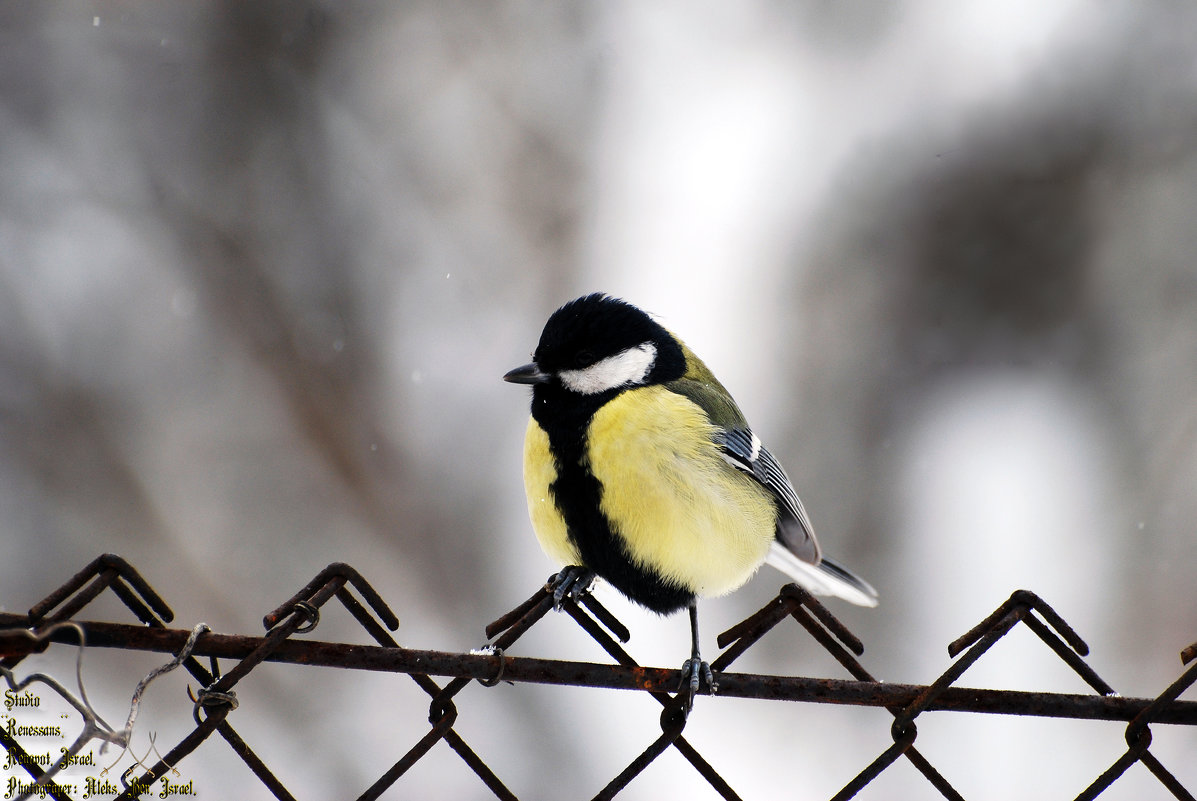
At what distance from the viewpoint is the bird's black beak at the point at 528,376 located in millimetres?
1843

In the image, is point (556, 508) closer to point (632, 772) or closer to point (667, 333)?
point (667, 333)

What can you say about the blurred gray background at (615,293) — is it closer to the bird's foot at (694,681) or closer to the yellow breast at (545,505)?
the yellow breast at (545,505)

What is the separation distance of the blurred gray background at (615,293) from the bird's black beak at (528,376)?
1.46m

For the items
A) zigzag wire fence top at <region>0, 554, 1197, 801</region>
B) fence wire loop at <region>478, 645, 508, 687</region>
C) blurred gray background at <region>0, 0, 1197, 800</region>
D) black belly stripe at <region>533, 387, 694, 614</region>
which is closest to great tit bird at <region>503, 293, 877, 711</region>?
black belly stripe at <region>533, 387, 694, 614</region>

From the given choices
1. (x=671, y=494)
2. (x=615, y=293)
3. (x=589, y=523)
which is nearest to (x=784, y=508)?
(x=671, y=494)

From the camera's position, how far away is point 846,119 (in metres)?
3.86

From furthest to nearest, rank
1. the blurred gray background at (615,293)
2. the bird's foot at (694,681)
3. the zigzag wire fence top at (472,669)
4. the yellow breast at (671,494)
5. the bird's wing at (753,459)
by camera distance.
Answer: the blurred gray background at (615,293), the bird's wing at (753,459), the yellow breast at (671,494), the bird's foot at (694,681), the zigzag wire fence top at (472,669)

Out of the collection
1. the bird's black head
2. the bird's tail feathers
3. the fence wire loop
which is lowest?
the bird's tail feathers

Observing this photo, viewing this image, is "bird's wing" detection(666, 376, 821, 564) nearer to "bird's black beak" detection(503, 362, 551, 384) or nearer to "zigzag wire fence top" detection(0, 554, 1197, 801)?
"bird's black beak" detection(503, 362, 551, 384)

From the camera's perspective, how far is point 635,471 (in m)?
1.69

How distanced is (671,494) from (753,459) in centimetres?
39

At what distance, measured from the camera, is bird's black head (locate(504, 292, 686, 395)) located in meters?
1.88

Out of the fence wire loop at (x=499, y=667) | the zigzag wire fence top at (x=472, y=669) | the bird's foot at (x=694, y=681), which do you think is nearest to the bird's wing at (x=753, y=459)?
the bird's foot at (x=694, y=681)

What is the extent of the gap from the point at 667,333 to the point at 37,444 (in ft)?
7.98
